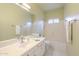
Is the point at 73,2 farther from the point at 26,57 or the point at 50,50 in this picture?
the point at 26,57

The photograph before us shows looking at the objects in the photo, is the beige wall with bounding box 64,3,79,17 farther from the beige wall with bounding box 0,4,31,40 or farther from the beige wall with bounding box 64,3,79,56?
the beige wall with bounding box 0,4,31,40

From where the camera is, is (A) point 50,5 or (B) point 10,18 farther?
(B) point 10,18

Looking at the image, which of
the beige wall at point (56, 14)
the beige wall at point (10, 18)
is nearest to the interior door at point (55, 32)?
the beige wall at point (56, 14)

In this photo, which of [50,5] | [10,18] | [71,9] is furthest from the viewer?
[10,18]

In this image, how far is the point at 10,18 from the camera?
1966 millimetres

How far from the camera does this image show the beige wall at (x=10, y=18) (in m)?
1.81

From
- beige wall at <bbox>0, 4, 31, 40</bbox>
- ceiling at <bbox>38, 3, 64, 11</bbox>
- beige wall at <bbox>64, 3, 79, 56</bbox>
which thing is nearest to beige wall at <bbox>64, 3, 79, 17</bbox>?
beige wall at <bbox>64, 3, 79, 56</bbox>

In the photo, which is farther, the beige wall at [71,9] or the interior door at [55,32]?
the interior door at [55,32]

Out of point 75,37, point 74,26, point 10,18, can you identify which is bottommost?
point 75,37

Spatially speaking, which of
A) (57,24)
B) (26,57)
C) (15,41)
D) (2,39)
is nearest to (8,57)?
(26,57)

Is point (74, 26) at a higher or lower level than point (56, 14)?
lower

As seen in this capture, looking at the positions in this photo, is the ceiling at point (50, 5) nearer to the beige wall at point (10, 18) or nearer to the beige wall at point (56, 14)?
the beige wall at point (56, 14)

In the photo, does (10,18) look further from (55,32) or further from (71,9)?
(71,9)

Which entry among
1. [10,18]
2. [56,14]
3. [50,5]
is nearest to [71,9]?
[56,14]
